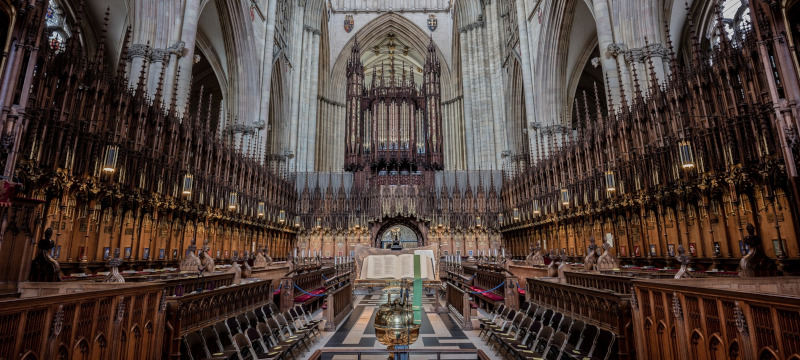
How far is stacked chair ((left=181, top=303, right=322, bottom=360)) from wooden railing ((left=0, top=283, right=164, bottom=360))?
1.42 feet

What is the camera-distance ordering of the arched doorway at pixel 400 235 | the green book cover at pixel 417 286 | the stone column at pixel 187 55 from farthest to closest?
the arched doorway at pixel 400 235 < the stone column at pixel 187 55 < the green book cover at pixel 417 286

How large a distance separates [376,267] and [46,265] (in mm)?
4302

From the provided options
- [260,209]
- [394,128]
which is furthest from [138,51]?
[394,128]

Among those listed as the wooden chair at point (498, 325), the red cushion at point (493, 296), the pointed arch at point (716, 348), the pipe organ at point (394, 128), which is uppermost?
the pipe organ at point (394, 128)

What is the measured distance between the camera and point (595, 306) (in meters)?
4.98

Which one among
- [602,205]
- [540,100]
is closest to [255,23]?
[540,100]

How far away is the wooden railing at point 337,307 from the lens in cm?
727

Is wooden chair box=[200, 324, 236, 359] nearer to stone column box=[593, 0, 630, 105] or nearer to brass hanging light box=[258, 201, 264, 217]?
brass hanging light box=[258, 201, 264, 217]

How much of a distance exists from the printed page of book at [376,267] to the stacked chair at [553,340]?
1.98m

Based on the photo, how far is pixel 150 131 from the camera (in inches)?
382

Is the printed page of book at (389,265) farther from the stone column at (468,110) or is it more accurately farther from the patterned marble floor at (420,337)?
the stone column at (468,110)

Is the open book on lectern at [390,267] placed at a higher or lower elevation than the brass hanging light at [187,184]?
lower

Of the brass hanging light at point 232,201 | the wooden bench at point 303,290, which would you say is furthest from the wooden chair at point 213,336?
the brass hanging light at point 232,201

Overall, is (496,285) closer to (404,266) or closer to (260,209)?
(404,266)
